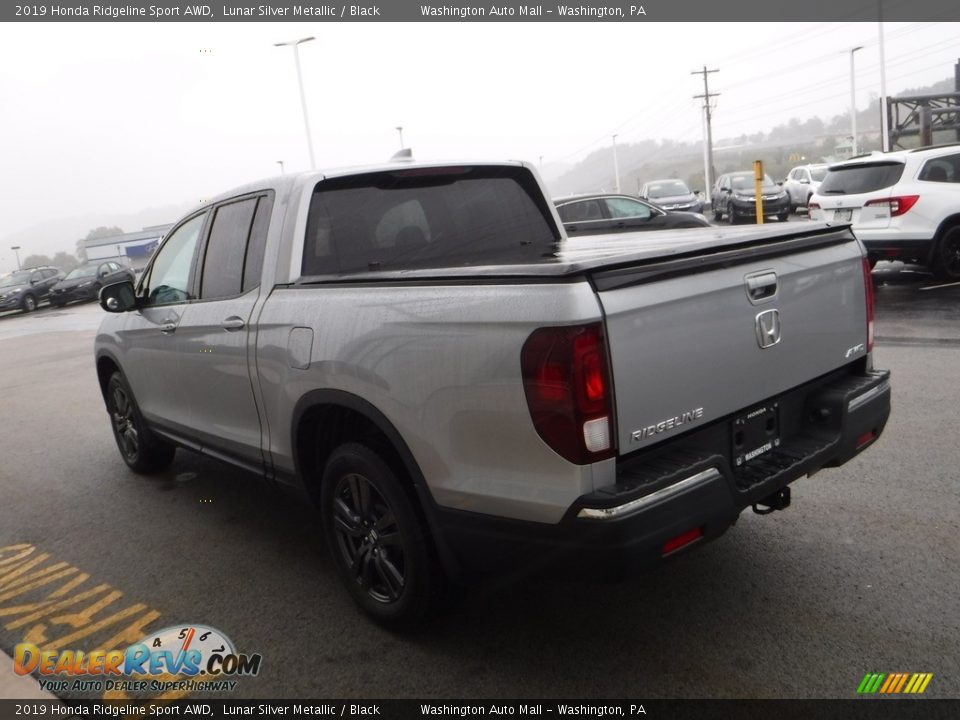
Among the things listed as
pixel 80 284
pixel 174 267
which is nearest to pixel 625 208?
pixel 174 267

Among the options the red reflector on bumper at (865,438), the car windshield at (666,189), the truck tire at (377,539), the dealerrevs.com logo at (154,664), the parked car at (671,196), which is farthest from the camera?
the car windshield at (666,189)

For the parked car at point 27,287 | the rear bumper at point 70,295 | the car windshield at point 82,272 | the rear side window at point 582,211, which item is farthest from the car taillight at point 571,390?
the parked car at point 27,287

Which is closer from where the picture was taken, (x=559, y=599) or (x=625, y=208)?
(x=559, y=599)

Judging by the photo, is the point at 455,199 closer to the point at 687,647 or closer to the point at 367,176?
the point at 367,176

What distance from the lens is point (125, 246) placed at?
140ft

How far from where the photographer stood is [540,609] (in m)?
3.35

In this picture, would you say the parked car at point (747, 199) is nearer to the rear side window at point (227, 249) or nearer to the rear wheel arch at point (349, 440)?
the rear side window at point (227, 249)

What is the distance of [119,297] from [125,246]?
41.6 metres

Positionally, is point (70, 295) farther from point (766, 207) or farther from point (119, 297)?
point (119, 297)

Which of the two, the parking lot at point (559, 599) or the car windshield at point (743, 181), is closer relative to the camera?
the parking lot at point (559, 599)

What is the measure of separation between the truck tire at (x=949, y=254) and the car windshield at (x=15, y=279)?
103ft

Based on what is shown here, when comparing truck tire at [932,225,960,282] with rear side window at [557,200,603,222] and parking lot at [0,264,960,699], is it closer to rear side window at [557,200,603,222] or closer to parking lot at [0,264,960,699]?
parking lot at [0,264,960,699]

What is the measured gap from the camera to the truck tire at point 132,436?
5.56 meters

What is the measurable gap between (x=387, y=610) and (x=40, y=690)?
1.34 meters
